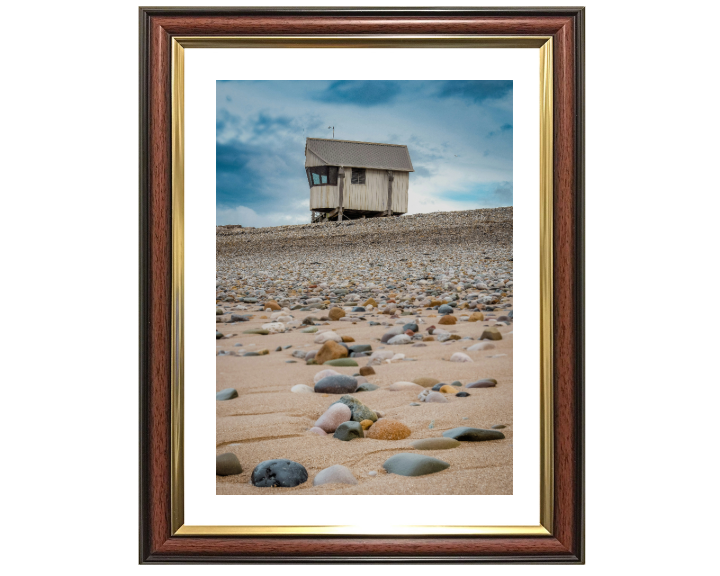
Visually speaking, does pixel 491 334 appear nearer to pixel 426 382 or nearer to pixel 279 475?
pixel 426 382

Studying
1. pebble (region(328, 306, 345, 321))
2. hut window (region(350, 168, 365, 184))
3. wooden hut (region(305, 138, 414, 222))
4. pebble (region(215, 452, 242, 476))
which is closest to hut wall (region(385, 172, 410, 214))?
wooden hut (region(305, 138, 414, 222))

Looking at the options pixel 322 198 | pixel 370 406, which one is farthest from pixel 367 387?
pixel 322 198

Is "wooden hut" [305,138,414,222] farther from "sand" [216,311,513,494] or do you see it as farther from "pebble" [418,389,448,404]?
"pebble" [418,389,448,404]

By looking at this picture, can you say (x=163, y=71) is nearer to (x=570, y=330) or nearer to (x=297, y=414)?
(x=297, y=414)

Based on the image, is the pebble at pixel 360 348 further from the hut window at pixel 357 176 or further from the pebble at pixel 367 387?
the hut window at pixel 357 176

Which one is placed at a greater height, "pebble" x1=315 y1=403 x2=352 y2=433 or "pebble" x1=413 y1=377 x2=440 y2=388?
"pebble" x1=413 y1=377 x2=440 y2=388

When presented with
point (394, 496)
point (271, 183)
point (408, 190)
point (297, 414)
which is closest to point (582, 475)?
point (394, 496)

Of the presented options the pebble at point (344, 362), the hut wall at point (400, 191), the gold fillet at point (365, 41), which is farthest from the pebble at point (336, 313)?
the gold fillet at point (365, 41)
